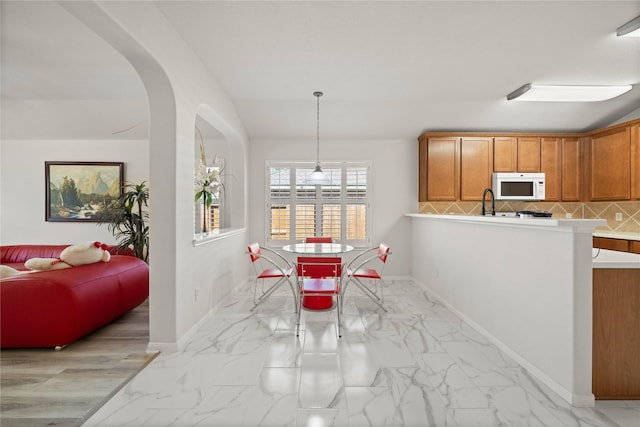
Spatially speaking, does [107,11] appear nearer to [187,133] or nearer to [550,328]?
[187,133]

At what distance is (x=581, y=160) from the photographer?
14.6 ft

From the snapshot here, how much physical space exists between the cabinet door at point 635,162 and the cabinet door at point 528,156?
3.24ft

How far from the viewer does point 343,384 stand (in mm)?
1935

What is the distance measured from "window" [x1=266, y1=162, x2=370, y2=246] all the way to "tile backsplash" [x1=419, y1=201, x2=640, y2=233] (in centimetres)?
109

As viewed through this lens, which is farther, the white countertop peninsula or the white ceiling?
the white ceiling

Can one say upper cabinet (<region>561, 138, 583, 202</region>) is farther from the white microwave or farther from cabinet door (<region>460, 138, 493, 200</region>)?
cabinet door (<region>460, 138, 493, 200</region>)

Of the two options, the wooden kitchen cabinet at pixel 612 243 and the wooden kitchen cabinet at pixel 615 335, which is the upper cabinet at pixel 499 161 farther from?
the wooden kitchen cabinet at pixel 615 335

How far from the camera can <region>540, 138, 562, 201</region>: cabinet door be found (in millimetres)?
4457

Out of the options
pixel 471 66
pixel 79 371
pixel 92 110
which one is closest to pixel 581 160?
pixel 471 66

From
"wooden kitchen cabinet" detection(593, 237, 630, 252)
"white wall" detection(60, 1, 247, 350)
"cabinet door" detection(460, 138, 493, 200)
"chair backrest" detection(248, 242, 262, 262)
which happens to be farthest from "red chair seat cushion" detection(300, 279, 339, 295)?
"wooden kitchen cabinet" detection(593, 237, 630, 252)

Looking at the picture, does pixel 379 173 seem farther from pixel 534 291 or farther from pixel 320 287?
pixel 534 291

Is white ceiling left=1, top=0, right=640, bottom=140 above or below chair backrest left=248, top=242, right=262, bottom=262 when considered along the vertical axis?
above

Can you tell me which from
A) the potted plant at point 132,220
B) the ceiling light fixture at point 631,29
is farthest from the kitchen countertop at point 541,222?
the potted plant at point 132,220

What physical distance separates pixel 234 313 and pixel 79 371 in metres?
1.41
